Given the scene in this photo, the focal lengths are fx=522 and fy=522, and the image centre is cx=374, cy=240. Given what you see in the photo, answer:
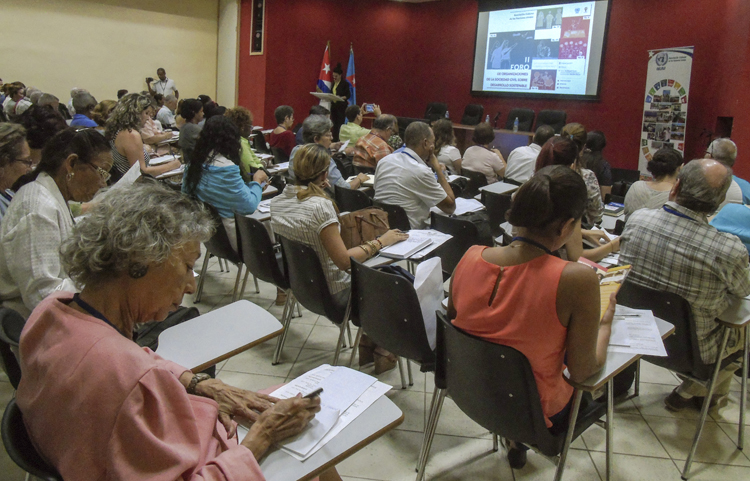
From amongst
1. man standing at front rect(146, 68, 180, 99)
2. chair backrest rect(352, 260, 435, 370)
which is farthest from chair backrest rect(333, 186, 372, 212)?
man standing at front rect(146, 68, 180, 99)

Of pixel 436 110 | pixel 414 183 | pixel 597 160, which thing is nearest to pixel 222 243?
pixel 414 183

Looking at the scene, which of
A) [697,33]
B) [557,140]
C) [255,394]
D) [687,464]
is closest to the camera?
[255,394]

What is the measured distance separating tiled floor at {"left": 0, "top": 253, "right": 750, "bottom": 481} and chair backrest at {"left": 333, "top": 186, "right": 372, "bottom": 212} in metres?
1.30

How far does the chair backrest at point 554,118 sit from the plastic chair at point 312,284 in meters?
7.00

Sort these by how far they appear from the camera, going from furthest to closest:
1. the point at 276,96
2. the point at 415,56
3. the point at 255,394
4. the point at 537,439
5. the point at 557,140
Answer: the point at 415,56, the point at 276,96, the point at 557,140, the point at 537,439, the point at 255,394

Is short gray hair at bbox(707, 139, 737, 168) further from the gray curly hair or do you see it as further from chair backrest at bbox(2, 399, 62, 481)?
chair backrest at bbox(2, 399, 62, 481)

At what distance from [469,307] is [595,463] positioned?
1124 mm

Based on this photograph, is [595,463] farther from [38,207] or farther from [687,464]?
[38,207]

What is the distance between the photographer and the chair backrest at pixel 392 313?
2.12 metres

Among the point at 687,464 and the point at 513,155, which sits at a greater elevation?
the point at 513,155

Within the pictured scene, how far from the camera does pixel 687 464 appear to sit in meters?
2.23

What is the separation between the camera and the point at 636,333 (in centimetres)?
182

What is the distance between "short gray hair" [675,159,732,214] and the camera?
7.06ft

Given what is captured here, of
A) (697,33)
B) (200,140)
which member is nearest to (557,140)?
(200,140)
